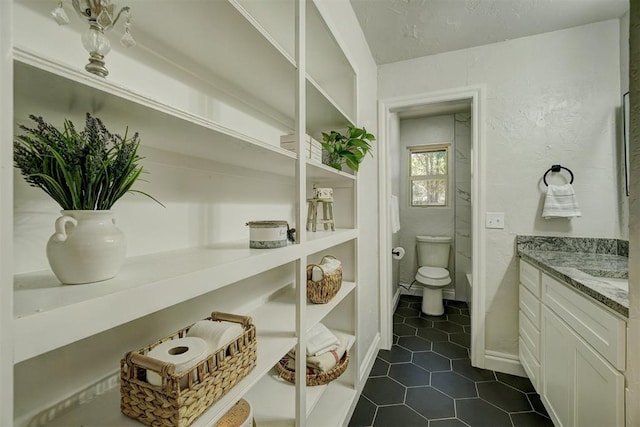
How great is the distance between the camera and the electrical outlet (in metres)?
2.04

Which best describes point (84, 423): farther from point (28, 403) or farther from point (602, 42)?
point (602, 42)

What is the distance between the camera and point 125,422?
23.0 inches

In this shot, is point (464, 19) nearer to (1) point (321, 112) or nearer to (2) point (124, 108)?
(1) point (321, 112)

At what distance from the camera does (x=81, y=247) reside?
17.5 inches

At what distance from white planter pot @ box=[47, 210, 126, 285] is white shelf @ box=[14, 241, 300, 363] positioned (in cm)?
2

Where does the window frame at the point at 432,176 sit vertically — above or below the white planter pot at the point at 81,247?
above

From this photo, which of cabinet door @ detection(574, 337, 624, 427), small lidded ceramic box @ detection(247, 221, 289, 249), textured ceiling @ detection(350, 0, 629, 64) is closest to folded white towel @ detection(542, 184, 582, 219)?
cabinet door @ detection(574, 337, 624, 427)

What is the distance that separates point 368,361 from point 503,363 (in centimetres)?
102

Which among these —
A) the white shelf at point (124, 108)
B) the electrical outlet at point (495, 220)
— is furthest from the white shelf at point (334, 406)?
the electrical outlet at point (495, 220)

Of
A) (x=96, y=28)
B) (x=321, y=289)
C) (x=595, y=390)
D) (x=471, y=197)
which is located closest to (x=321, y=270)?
(x=321, y=289)

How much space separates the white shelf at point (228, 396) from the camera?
59cm

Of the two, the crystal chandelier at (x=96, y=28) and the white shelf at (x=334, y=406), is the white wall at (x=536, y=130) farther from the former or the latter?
the crystal chandelier at (x=96, y=28)

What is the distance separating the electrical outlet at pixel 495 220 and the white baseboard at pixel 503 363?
97 cm

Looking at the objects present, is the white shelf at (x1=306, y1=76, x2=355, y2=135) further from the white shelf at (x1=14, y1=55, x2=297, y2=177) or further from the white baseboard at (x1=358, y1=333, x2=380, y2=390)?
the white baseboard at (x1=358, y1=333, x2=380, y2=390)
